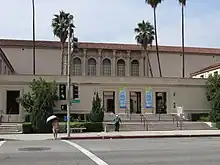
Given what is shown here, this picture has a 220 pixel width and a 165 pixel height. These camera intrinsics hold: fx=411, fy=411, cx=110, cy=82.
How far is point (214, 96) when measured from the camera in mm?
45125

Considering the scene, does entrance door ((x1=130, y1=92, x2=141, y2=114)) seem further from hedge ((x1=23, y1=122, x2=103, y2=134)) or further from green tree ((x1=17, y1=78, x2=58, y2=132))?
hedge ((x1=23, y1=122, x2=103, y2=134))

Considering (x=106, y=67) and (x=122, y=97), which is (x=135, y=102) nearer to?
(x=122, y=97)

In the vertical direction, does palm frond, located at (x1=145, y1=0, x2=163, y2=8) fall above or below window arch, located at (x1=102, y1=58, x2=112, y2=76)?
above

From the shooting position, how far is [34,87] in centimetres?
3897

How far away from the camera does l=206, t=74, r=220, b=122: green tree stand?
141 feet

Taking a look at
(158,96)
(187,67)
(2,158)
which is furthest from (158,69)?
(2,158)

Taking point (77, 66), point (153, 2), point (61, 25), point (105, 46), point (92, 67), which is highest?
point (153, 2)

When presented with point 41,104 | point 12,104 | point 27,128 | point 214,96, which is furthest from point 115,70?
point 27,128

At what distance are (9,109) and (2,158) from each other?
3085 centimetres

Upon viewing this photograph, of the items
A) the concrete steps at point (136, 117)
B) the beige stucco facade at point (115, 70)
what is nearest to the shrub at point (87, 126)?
the concrete steps at point (136, 117)

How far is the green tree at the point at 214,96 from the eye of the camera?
1696 inches

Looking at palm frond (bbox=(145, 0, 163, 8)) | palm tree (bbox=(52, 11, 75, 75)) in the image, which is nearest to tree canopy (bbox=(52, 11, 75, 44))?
palm tree (bbox=(52, 11, 75, 75))

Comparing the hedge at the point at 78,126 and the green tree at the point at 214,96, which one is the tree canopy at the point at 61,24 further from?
the hedge at the point at 78,126

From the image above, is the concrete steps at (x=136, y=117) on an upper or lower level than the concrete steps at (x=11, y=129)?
upper
